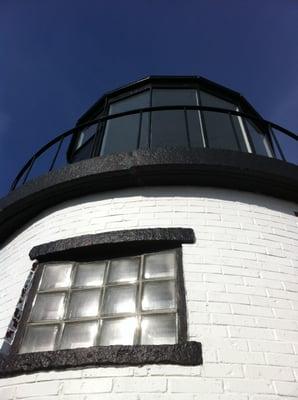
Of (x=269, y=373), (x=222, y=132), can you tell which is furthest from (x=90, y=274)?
(x=222, y=132)

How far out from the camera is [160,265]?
11.2 feet

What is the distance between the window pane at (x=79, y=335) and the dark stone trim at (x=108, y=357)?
18 centimetres

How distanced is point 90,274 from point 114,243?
0.35 metres

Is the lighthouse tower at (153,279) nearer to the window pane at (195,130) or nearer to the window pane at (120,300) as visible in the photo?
the window pane at (120,300)

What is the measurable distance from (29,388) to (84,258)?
48.4 inches

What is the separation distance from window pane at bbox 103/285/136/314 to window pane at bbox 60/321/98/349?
172mm

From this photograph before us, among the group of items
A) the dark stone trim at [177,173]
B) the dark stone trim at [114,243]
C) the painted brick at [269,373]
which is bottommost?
the painted brick at [269,373]

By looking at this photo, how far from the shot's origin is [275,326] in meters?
2.96

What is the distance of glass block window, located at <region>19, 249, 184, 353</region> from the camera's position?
3002 mm

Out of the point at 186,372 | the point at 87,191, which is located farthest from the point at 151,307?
the point at 87,191

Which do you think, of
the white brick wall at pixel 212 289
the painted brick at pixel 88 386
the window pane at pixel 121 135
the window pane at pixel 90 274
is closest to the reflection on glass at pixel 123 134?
the window pane at pixel 121 135

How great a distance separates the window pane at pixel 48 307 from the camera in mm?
3283

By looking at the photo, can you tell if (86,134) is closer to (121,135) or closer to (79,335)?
(121,135)

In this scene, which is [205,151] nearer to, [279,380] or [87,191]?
[87,191]
